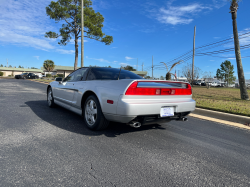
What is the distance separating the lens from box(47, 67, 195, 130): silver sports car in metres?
3.06

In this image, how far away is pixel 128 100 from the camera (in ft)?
9.97

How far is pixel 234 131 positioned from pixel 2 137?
15.9 ft

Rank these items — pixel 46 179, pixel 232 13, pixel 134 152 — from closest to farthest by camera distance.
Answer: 1. pixel 46 179
2. pixel 134 152
3. pixel 232 13

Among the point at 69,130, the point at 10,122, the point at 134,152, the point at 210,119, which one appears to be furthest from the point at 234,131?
the point at 10,122

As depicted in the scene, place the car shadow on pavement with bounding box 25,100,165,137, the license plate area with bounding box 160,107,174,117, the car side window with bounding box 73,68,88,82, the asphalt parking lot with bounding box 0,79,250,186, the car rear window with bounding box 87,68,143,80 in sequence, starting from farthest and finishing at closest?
the car side window with bounding box 73,68,88,82 < the car rear window with bounding box 87,68,143,80 < the car shadow on pavement with bounding box 25,100,165,137 < the license plate area with bounding box 160,107,174,117 < the asphalt parking lot with bounding box 0,79,250,186

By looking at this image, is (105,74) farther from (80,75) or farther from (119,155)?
(119,155)

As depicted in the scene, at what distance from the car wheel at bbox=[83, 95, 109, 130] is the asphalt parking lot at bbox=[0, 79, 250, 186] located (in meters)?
0.16

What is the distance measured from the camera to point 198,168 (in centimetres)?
240

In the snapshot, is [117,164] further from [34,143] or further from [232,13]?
[232,13]

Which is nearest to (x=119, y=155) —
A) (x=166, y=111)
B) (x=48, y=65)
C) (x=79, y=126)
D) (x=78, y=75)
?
(x=166, y=111)

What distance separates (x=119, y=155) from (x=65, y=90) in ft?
9.43

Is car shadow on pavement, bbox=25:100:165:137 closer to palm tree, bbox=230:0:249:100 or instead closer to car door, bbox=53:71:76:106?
car door, bbox=53:71:76:106

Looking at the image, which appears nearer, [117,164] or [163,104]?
[117,164]

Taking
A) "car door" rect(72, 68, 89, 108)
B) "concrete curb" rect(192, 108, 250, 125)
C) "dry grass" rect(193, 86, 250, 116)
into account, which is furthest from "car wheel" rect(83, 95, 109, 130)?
"dry grass" rect(193, 86, 250, 116)
